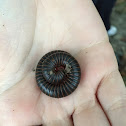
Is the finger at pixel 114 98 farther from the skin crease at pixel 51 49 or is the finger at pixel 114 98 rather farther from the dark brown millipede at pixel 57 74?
the dark brown millipede at pixel 57 74

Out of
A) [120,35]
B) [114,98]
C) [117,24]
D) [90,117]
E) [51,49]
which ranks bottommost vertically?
[120,35]

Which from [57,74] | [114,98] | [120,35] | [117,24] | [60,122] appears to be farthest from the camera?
[117,24]

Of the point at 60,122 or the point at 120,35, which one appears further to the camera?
the point at 120,35

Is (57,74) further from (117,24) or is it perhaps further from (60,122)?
(117,24)

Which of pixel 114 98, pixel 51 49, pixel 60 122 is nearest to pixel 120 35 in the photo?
pixel 51 49

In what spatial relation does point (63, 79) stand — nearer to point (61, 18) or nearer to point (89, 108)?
point (89, 108)

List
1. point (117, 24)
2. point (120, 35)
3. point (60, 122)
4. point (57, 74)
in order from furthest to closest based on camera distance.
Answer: point (117, 24), point (120, 35), point (57, 74), point (60, 122)
